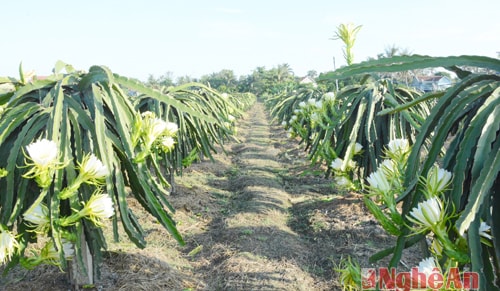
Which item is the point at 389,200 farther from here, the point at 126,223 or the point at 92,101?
the point at 92,101

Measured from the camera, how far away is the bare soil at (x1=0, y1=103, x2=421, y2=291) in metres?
2.75

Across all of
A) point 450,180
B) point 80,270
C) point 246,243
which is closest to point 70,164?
point 80,270

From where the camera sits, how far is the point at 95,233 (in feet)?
6.68

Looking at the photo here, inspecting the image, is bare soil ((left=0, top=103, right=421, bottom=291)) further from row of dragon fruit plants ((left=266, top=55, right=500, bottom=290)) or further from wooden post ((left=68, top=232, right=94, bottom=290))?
row of dragon fruit plants ((left=266, top=55, right=500, bottom=290))

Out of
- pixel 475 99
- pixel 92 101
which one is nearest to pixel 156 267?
pixel 92 101

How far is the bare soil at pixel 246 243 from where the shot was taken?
9.03 ft

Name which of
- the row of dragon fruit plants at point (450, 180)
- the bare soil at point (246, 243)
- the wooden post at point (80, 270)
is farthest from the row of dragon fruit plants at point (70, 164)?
the row of dragon fruit plants at point (450, 180)

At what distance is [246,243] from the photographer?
350 cm

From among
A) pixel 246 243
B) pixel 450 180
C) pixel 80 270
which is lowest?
pixel 246 243

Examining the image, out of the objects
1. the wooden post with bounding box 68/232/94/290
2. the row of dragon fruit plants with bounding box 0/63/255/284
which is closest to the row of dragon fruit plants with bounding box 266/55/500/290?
the row of dragon fruit plants with bounding box 0/63/255/284

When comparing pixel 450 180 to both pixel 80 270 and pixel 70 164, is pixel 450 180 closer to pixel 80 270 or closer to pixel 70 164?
pixel 70 164

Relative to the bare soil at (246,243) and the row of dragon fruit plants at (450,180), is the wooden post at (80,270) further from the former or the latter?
the row of dragon fruit plants at (450,180)

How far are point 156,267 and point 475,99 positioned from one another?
2291 mm

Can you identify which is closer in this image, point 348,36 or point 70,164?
point 70,164
